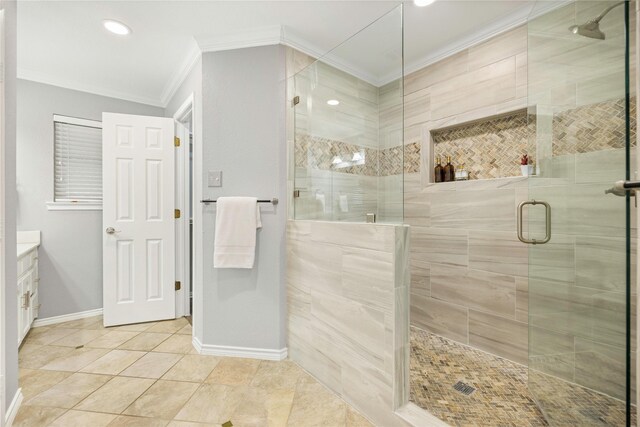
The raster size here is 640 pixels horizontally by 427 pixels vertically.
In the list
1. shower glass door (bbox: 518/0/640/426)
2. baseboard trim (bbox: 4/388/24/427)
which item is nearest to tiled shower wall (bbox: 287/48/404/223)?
shower glass door (bbox: 518/0/640/426)

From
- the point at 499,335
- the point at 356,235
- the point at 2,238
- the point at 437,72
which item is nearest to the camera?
the point at 2,238

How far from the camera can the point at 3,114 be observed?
138 centimetres

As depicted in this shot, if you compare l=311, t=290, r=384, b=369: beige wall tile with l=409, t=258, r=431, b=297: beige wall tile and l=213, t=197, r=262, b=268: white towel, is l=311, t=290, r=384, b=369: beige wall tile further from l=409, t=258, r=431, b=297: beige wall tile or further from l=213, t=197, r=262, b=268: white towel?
l=409, t=258, r=431, b=297: beige wall tile

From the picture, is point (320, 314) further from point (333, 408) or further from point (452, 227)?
point (452, 227)

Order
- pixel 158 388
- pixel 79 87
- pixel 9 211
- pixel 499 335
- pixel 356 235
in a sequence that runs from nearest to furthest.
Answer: pixel 9 211 < pixel 356 235 < pixel 158 388 < pixel 499 335 < pixel 79 87

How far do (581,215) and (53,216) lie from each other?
4.07 metres

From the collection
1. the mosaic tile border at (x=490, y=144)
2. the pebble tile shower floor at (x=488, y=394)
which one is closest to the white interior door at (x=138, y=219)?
the mosaic tile border at (x=490, y=144)

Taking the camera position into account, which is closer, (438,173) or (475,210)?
(475,210)

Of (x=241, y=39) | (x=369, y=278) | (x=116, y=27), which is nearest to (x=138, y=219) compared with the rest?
(x=116, y=27)

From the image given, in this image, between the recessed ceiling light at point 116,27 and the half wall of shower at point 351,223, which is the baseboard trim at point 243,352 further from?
the recessed ceiling light at point 116,27

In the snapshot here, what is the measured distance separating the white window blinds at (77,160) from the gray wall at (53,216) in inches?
2.8

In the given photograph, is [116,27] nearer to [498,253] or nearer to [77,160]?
[77,160]

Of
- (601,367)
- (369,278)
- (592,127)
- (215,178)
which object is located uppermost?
(592,127)

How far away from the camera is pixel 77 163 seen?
3.01 meters
